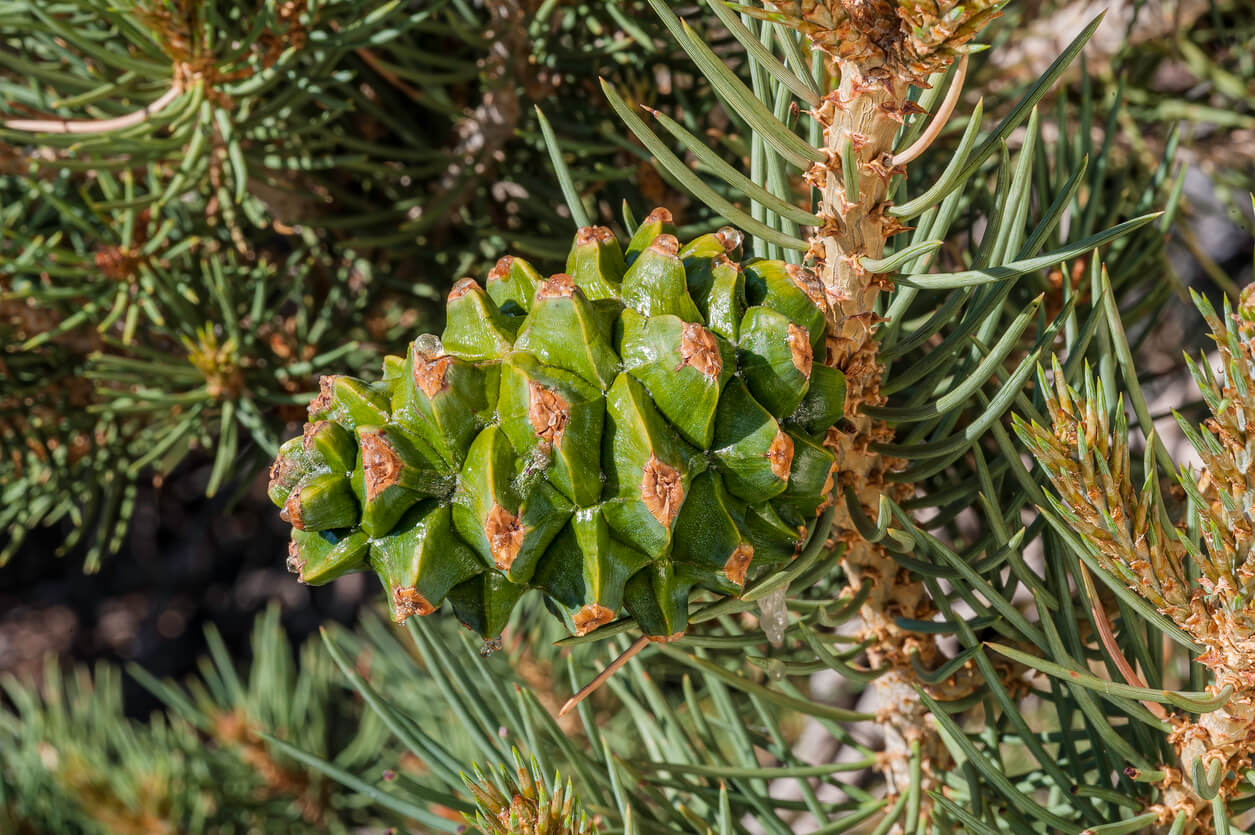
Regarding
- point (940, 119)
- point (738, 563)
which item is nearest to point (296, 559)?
point (738, 563)

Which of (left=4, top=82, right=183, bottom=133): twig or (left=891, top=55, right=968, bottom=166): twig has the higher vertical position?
(left=4, top=82, right=183, bottom=133): twig

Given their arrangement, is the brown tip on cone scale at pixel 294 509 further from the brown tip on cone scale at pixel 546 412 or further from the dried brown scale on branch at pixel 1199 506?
the dried brown scale on branch at pixel 1199 506

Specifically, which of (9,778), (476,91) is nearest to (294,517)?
(476,91)

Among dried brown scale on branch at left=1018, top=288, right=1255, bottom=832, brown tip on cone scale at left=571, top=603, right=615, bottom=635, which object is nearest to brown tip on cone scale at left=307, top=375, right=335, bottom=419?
brown tip on cone scale at left=571, top=603, right=615, bottom=635

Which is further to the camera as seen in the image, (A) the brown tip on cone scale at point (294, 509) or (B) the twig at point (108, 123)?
(B) the twig at point (108, 123)

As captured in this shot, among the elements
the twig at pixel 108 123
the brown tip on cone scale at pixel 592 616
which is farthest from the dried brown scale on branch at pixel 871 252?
the twig at pixel 108 123

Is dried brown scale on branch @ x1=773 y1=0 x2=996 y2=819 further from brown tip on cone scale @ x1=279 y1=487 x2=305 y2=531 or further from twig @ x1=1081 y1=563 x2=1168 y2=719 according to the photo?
brown tip on cone scale @ x1=279 y1=487 x2=305 y2=531

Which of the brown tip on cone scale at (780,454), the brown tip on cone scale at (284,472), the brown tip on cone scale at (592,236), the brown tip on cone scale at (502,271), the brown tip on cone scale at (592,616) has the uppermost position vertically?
the brown tip on cone scale at (502,271)
